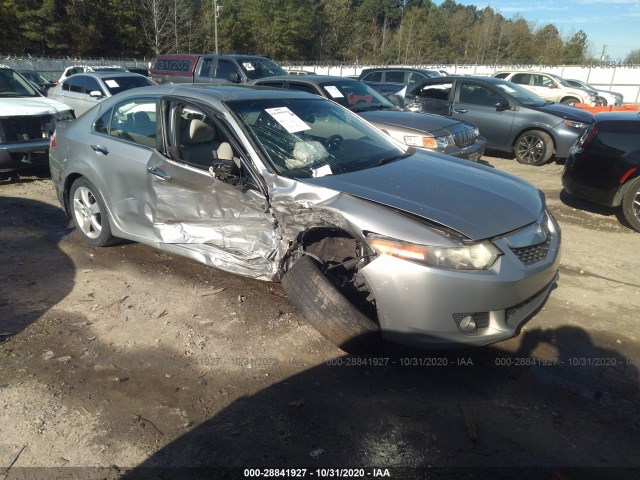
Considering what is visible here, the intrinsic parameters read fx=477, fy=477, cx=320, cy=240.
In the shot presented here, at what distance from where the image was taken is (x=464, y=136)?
727 cm

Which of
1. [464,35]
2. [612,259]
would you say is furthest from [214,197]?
[464,35]

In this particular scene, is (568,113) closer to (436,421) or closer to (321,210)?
(321,210)

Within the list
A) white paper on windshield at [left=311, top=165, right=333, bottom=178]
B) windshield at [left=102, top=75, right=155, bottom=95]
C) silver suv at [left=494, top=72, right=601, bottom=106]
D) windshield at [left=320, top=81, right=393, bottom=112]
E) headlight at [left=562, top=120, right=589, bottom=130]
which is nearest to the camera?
white paper on windshield at [left=311, top=165, right=333, bottom=178]

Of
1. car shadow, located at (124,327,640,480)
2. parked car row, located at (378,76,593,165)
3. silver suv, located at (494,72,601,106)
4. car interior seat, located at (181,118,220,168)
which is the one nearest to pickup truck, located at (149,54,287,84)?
parked car row, located at (378,76,593,165)

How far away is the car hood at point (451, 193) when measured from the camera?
2.89 meters

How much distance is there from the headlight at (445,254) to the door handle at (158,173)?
6.62 feet

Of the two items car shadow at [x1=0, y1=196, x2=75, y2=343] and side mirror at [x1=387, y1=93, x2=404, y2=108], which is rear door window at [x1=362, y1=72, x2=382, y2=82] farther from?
car shadow at [x1=0, y1=196, x2=75, y2=343]

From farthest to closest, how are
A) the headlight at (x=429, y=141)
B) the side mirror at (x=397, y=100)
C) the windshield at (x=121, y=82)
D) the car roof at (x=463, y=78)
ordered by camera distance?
1. the windshield at (x=121, y=82)
2. the car roof at (x=463, y=78)
3. the side mirror at (x=397, y=100)
4. the headlight at (x=429, y=141)

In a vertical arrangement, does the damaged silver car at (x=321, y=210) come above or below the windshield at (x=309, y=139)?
below

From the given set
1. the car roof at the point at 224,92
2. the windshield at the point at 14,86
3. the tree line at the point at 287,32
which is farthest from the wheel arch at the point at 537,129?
the tree line at the point at 287,32

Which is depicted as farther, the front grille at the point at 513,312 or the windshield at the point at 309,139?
the windshield at the point at 309,139

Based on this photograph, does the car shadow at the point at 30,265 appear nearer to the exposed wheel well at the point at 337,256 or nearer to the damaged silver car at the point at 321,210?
the damaged silver car at the point at 321,210

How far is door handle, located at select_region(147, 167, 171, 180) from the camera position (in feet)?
12.8

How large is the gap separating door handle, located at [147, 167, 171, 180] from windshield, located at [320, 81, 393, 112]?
4637 mm
